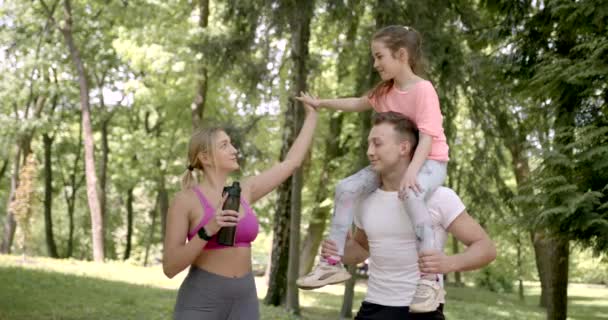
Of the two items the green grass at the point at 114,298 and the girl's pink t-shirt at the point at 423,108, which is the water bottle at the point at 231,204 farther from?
the green grass at the point at 114,298

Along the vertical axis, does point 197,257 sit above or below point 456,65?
below

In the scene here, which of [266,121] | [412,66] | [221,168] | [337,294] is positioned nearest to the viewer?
[412,66]

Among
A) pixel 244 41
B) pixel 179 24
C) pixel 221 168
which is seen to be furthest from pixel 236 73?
pixel 221 168

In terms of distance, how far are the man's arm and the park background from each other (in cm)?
201

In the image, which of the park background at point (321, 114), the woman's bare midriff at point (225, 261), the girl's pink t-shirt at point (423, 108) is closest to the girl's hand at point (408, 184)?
the girl's pink t-shirt at point (423, 108)

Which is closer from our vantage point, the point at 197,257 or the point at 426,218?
the point at 426,218

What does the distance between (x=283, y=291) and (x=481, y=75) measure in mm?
6642

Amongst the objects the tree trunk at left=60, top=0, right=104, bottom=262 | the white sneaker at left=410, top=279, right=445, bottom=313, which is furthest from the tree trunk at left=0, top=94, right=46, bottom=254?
the white sneaker at left=410, top=279, right=445, bottom=313

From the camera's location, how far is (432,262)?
291 cm

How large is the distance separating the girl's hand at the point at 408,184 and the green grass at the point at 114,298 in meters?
10.3

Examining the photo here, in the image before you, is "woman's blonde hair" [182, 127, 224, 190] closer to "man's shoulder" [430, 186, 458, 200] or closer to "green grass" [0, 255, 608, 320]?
"man's shoulder" [430, 186, 458, 200]

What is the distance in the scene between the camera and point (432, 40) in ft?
42.0

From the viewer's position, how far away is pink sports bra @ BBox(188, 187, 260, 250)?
3.70 metres

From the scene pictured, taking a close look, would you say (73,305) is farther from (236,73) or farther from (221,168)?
(221,168)
